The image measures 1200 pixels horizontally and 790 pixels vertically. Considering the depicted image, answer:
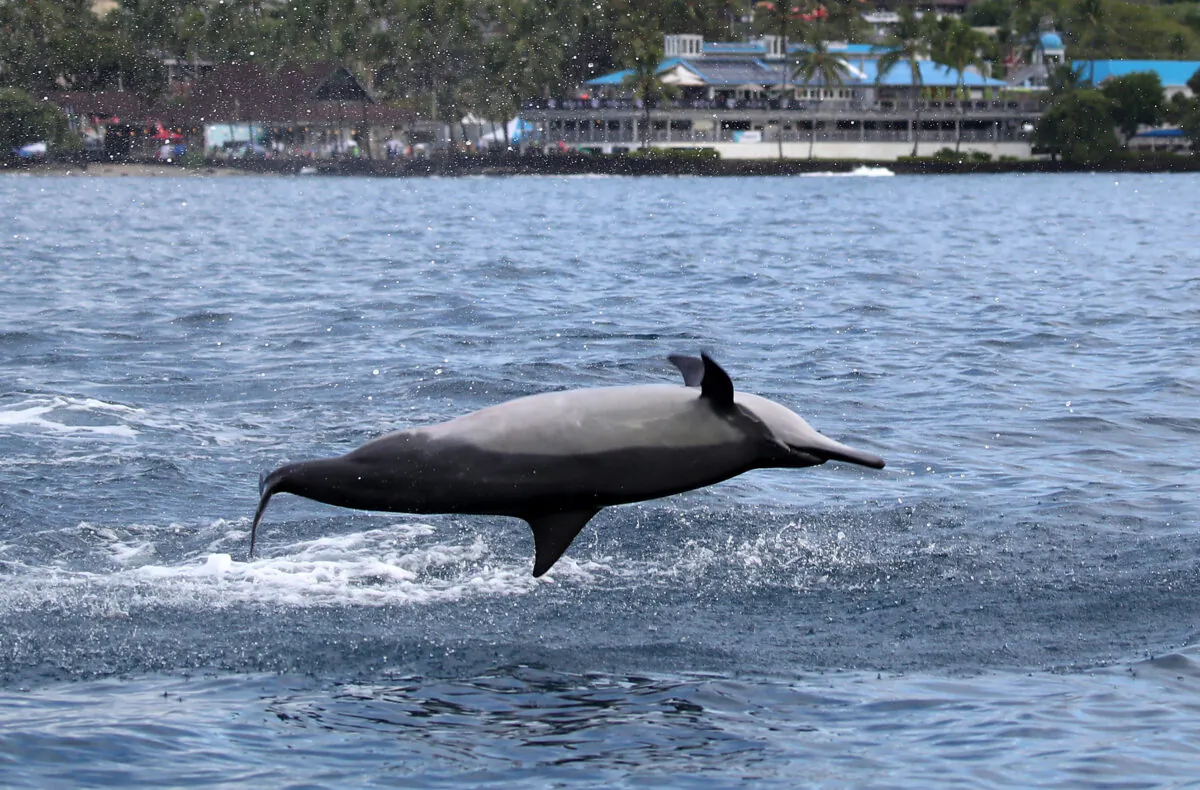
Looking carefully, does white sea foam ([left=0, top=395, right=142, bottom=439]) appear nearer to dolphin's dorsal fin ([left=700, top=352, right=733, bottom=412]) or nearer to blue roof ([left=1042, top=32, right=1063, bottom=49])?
dolphin's dorsal fin ([left=700, top=352, right=733, bottom=412])

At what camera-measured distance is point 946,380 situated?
77.9 ft

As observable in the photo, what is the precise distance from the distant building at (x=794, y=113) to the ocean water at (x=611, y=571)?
126959mm

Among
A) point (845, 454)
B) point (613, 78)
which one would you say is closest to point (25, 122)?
point (613, 78)

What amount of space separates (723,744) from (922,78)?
513 ft

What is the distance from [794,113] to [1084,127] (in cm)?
2564

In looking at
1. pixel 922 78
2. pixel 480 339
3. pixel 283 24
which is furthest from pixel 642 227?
pixel 283 24

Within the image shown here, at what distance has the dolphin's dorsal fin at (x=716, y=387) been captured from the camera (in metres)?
8.44

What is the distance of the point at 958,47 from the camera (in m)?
156

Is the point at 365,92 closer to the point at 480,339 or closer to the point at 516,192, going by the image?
the point at 516,192

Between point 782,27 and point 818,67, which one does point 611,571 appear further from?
point 782,27

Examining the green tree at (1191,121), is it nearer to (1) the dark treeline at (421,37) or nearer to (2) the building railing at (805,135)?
(2) the building railing at (805,135)

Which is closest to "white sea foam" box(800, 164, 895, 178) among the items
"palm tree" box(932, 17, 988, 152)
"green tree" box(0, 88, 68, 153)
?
"palm tree" box(932, 17, 988, 152)

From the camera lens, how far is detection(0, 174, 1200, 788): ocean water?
973cm

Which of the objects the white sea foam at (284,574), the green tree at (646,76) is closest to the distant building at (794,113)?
the green tree at (646,76)
